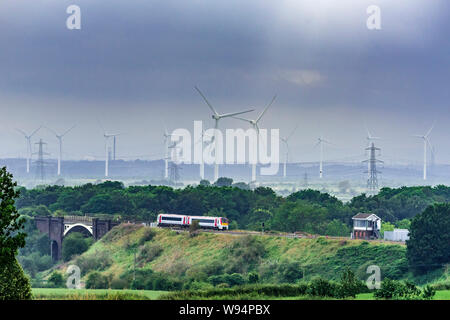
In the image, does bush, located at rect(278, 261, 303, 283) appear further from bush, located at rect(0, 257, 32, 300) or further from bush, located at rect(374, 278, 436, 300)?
bush, located at rect(0, 257, 32, 300)

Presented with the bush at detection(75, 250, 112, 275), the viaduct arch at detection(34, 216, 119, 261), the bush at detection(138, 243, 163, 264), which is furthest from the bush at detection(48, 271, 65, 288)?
the viaduct arch at detection(34, 216, 119, 261)

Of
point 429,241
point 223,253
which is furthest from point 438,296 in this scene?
point 223,253

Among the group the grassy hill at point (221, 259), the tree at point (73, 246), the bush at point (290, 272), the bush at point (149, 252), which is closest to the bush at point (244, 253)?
the grassy hill at point (221, 259)

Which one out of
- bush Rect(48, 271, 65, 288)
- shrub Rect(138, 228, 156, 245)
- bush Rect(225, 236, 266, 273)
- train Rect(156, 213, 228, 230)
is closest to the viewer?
bush Rect(225, 236, 266, 273)

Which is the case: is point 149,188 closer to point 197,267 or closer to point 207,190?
point 207,190
